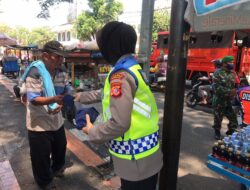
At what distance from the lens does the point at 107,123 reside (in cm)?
166

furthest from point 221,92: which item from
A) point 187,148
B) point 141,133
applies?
point 141,133

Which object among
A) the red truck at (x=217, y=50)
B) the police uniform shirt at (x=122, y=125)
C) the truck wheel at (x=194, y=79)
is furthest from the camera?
the truck wheel at (x=194, y=79)

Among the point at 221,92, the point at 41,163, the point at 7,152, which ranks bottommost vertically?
the point at 7,152

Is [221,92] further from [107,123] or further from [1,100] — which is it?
[1,100]

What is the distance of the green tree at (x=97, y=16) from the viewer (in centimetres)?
2578

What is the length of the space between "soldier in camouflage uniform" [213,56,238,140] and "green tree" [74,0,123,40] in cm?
2150

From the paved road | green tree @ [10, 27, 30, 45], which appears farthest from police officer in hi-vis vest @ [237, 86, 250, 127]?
green tree @ [10, 27, 30, 45]

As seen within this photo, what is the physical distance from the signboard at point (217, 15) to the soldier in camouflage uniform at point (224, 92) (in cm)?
316

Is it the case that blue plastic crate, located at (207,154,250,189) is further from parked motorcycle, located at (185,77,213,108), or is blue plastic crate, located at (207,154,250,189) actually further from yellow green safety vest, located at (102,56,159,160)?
parked motorcycle, located at (185,77,213,108)

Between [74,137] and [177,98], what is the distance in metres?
3.27

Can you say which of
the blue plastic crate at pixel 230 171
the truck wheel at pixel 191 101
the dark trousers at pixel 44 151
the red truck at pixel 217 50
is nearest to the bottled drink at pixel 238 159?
the blue plastic crate at pixel 230 171

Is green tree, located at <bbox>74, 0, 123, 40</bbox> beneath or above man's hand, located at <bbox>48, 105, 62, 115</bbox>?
above

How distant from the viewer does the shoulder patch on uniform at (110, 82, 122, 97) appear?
63.6 inches

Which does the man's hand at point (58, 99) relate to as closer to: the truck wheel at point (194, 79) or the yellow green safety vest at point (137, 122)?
the yellow green safety vest at point (137, 122)
